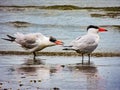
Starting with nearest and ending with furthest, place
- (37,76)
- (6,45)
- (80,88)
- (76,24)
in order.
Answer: (80,88), (37,76), (6,45), (76,24)

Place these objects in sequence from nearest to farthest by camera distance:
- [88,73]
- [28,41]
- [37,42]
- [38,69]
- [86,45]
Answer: [88,73] < [38,69] < [86,45] < [37,42] < [28,41]

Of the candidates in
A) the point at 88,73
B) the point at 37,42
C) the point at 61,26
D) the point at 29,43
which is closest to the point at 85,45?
the point at 37,42

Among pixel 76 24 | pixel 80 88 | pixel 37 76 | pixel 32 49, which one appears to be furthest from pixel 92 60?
pixel 76 24

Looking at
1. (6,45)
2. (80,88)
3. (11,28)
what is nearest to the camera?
(80,88)

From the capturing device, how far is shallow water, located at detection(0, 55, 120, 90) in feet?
40.7

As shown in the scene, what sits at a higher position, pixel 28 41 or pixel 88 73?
pixel 28 41

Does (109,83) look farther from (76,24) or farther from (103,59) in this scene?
(76,24)

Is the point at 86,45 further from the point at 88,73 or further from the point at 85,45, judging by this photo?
the point at 88,73

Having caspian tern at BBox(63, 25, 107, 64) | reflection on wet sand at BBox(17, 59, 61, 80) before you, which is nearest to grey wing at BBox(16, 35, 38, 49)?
reflection on wet sand at BBox(17, 59, 61, 80)

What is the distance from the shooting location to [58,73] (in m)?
14.4

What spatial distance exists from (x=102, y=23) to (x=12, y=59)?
14.7 m

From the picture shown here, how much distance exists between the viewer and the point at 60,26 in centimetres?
2966

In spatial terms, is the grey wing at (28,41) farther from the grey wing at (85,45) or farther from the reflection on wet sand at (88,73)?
the reflection on wet sand at (88,73)

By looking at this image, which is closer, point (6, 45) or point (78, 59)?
point (78, 59)
